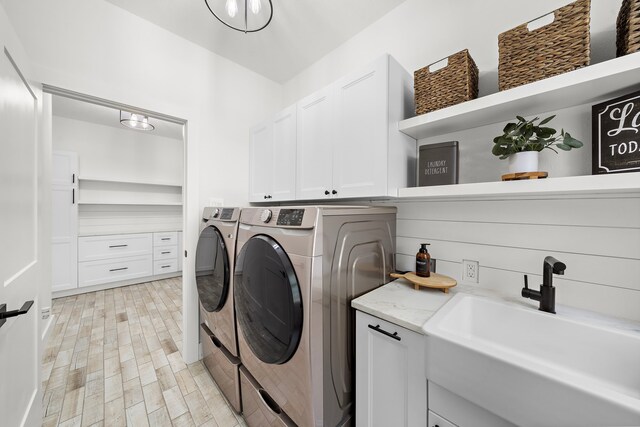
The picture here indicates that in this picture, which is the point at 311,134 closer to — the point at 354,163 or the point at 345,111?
the point at 345,111

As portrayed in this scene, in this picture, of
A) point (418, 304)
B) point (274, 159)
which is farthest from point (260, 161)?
point (418, 304)

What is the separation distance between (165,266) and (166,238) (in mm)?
522

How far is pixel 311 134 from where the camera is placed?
174cm

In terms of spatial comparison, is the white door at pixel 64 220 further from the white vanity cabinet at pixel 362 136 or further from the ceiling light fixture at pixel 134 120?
the white vanity cabinet at pixel 362 136

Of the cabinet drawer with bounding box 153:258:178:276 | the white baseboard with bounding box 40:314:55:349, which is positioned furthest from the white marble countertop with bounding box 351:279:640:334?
the cabinet drawer with bounding box 153:258:178:276

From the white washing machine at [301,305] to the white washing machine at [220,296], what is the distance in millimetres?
106

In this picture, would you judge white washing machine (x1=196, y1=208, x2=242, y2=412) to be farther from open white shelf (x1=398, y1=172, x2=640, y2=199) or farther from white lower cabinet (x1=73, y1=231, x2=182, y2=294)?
white lower cabinet (x1=73, y1=231, x2=182, y2=294)

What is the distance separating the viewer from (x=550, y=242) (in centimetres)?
115

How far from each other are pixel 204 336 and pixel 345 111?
82.9 inches

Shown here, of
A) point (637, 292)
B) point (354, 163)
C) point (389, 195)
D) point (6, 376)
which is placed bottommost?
point (6, 376)

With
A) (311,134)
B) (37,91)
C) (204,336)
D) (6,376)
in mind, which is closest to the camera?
(6,376)

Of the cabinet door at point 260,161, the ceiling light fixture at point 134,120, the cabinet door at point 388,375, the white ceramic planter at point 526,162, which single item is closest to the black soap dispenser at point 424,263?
the cabinet door at point 388,375

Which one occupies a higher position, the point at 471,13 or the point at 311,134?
the point at 471,13

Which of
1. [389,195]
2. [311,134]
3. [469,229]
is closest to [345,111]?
[311,134]
